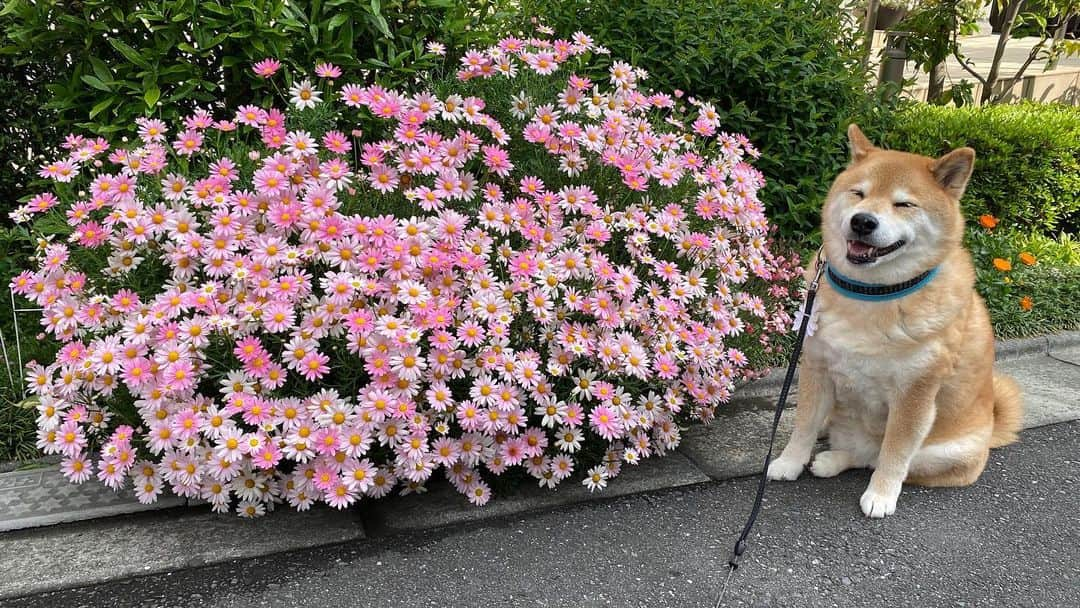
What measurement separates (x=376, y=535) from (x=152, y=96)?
2.00 m

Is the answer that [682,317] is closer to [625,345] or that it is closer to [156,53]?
[625,345]

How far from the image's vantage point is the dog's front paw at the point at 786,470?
3121 mm

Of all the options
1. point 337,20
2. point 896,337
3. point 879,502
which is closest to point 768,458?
point 879,502

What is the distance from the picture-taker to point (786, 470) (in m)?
3.12

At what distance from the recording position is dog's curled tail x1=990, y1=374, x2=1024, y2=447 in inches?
134

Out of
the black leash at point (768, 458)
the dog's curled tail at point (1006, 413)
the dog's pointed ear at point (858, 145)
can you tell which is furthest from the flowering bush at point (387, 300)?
the dog's curled tail at point (1006, 413)

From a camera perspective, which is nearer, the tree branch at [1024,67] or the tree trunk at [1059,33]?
the tree branch at [1024,67]

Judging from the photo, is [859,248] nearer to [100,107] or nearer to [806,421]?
[806,421]

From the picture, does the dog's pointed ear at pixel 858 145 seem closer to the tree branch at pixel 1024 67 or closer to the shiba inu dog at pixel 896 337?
the shiba inu dog at pixel 896 337

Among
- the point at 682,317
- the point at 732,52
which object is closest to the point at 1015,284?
the point at 732,52

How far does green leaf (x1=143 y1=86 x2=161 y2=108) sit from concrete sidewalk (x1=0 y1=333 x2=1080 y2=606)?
1.62 m

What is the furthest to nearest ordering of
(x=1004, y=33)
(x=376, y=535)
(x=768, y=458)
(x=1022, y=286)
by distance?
(x=1004, y=33), (x=1022, y=286), (x=768, y=458), (x=376, y=535)

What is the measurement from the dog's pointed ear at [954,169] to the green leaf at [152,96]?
2961 millimetres

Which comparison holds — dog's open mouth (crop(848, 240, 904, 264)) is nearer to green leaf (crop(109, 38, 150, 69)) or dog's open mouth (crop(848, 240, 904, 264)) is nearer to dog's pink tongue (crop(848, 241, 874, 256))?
dog's pink tongue (crop(848, 241, 874, 256))
